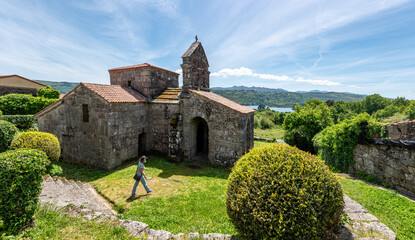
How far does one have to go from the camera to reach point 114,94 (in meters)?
11.2

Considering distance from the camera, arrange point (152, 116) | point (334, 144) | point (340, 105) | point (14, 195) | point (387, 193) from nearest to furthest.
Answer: point (14, 195) < point (387, 193) < point (334, 144) < point (152, 116) < point (340, 105)

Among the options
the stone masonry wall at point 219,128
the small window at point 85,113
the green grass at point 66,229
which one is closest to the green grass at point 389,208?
the stone masonry wall at point 219,128

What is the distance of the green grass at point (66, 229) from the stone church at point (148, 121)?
6.08 meters

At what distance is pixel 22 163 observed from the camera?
3.78 m

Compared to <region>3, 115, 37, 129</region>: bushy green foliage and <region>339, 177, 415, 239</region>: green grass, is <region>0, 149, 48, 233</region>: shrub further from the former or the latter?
<region>3, 115, 37, 129</region>: bushy green foliage

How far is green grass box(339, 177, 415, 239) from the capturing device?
4621mm

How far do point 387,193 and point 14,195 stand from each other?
1119cm

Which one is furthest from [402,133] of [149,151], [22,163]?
[149,151]

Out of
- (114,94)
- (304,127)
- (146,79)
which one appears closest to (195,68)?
(146,79)

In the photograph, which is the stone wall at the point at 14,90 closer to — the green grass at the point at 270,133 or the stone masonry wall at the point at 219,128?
the stone masonry wall at the point at 219,128

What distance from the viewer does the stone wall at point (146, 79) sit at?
44.1 ft

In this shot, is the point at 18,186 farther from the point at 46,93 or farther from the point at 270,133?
the point at 270,133

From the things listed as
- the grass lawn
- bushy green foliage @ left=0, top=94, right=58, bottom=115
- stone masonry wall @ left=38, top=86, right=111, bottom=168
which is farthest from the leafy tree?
bushy green foliage @ left=0, top=94, right=58, bottom=115

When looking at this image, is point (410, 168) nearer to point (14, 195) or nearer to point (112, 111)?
point (14, 195)
